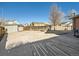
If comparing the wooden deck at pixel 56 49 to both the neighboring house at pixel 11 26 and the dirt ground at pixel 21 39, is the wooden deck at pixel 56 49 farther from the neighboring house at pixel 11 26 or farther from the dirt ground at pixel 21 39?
the neighboring house at pixel 11 26

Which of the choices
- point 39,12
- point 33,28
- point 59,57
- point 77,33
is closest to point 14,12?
point 39,12

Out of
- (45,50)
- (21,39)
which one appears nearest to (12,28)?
(21,39)

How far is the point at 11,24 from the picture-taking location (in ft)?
60.0

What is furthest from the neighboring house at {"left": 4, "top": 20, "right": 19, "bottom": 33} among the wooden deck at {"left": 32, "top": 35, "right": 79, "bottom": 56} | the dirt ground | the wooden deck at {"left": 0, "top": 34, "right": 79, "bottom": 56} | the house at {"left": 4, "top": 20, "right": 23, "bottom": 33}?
the wooden deck at {"left": 0, "top": 34, "right": 79, "bottom": 56}

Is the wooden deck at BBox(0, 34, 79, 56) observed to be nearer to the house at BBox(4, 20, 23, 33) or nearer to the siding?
the siding

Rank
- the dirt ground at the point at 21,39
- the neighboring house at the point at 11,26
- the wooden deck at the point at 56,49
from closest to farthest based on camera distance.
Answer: the wooden deck at the point at 56,49 < the dirt ground at the point at 21,39 < the neighboring house at the point at 11,26

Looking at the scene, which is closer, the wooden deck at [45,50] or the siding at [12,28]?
the wooden deck at [45,50]

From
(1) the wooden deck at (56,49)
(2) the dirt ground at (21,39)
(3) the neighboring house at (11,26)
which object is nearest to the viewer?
(1) the wooden deck at (56,49)

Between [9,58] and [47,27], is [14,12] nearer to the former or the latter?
[9,58]

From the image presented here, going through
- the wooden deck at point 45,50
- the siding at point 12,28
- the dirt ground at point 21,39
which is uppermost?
the siding at point 12,28

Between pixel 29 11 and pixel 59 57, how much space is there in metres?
3.23

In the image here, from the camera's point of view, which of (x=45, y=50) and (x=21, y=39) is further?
(x=21, y=39)

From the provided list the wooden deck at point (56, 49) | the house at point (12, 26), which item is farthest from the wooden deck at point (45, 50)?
the house at point (12, 26)

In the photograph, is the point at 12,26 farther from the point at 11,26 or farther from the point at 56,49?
the point at 56,49
